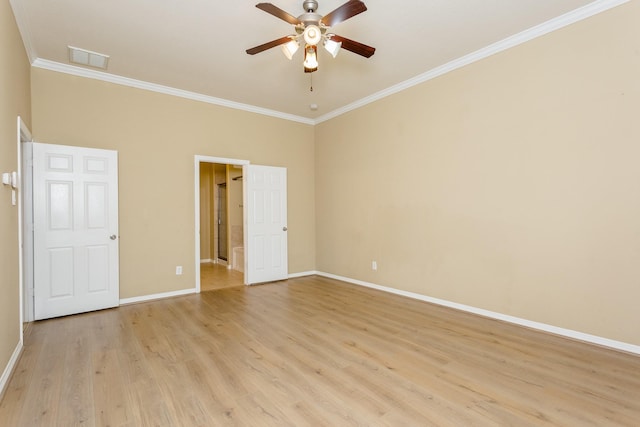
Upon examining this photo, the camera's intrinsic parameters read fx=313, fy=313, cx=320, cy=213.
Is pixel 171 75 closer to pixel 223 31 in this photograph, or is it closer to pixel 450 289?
pixel 223 31

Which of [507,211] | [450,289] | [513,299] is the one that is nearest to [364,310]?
[450,289]

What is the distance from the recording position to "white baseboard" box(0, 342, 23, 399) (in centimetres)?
217

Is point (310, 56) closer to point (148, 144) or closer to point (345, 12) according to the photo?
point (345, 12)

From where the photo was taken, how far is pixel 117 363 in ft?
8.46

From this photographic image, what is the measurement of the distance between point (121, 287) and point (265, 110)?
3546 millimetres

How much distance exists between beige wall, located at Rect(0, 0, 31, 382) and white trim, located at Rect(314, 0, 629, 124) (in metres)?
4.13

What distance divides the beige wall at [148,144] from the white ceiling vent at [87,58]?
324 mm

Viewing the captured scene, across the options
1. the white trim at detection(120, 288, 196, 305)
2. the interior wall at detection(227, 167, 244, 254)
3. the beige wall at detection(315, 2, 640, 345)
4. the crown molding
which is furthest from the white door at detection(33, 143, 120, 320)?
the beige wall at detection(315, 2, 640, 345)

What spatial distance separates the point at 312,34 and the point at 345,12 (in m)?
0.32

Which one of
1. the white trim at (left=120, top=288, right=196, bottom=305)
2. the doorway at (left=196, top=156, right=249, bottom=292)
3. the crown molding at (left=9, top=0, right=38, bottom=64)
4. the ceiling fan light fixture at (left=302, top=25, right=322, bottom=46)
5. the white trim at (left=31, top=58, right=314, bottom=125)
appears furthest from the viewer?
the doorway at (left=196, top=156, right=249, bottom=292)

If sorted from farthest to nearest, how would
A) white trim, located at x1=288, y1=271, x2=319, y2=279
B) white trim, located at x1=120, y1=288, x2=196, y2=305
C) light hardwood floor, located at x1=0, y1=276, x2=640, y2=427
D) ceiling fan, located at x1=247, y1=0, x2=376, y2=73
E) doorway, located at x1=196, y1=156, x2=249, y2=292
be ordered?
doorway, located at x1=196, y1=156, x2=249, y2=292, white trim, located at x1=288, y1=271, x2=319, y2=279, white trim, located at x1=120, y1=288, x2=196, y2=305, ceiling fan, located at x1=247, y1=0, x2=376, y2=73, light hardwood floor, located at x1=0, y1=276, x2=640, y2=427

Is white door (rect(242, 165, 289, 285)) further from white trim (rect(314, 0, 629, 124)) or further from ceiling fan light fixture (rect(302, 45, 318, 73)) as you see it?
ceiling fan light fixture (rect(302, 45, 318, 73))

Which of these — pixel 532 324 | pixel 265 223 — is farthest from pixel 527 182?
pixel 265 223

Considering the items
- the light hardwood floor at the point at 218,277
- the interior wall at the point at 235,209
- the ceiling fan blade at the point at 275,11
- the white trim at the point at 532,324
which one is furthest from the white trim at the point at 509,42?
the light hardwood floor at the point at 218,277
